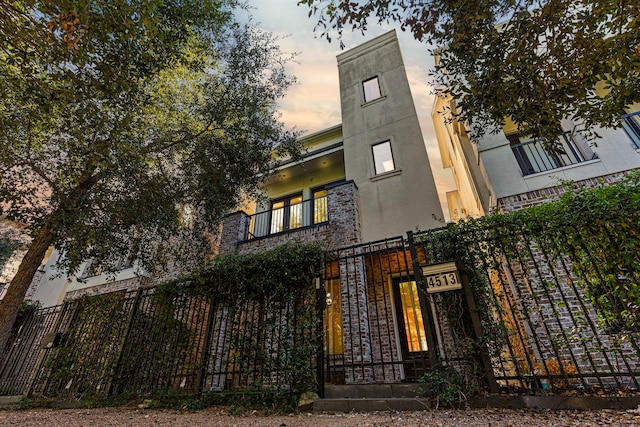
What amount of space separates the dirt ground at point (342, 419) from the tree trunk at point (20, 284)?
156 centimetres

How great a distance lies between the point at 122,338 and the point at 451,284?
683 centimetres

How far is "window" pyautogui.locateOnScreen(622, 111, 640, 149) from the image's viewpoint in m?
6.23

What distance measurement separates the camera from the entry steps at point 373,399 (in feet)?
11.0

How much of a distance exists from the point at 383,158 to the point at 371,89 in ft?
11.0

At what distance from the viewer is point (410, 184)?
26.6ft

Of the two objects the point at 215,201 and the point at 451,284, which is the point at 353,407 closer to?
the point at 451,284

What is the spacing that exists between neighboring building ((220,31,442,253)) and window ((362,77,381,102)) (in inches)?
1.5

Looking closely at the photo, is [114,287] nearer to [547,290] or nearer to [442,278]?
[442,278]

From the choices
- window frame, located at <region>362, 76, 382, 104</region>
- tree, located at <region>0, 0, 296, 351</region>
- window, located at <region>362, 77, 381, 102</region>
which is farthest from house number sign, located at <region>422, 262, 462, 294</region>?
window, located at <region>362, 77, 381, 102</region>

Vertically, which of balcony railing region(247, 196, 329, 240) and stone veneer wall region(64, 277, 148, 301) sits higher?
balcony railing region(247, 196, 329, 240)

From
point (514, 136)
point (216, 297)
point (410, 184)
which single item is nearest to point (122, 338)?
point (216, 297)

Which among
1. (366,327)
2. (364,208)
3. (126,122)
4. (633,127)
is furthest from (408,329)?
(633,127)

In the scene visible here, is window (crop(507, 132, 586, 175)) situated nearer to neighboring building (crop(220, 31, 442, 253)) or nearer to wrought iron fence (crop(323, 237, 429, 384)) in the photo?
neighboring building (crop(220, 31, 442, 253))

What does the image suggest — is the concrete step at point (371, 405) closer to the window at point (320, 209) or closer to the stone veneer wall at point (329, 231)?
the stone veneer wall at point (329, 231)
